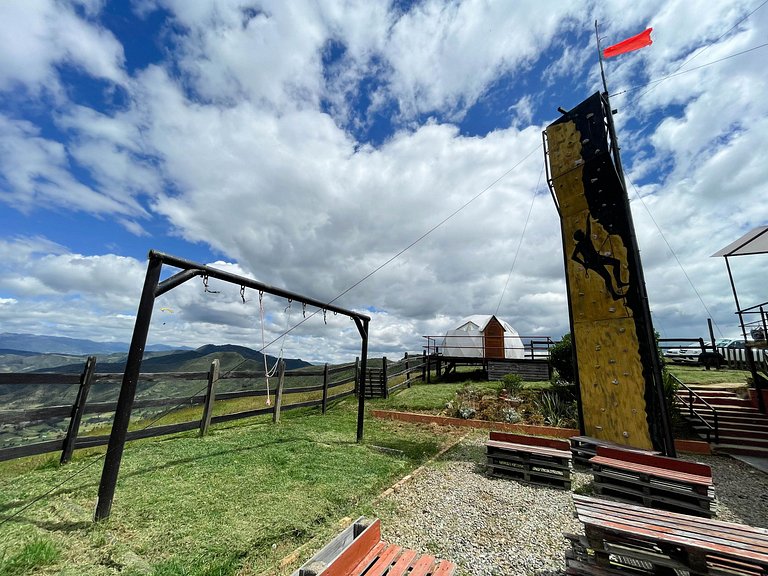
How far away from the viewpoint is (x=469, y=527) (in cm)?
457

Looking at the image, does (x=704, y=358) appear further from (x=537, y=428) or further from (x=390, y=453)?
(x=390, y=453)

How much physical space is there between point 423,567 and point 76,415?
665 cm

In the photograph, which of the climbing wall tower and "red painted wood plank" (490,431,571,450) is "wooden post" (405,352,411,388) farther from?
"red painted wood plank" (490,431,571,450)

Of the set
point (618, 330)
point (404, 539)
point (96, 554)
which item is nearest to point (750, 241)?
point (618, 330)

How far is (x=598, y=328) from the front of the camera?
831 cm

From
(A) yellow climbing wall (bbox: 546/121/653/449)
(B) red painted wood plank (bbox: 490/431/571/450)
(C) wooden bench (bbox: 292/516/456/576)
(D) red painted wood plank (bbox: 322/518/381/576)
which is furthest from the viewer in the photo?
(A) yellow climbing wall (bbox: 546/121/653/449)

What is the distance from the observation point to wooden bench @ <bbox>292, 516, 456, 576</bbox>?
2.63m

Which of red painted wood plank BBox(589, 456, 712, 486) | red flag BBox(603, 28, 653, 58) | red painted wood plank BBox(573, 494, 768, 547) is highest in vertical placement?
red flag BBox(603, 28, 653, 58)

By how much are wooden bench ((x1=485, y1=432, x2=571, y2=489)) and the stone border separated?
2784mm

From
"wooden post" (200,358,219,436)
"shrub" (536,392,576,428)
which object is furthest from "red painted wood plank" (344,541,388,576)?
"shrub" (536,392,576,428)

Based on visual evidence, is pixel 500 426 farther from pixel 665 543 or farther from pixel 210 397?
pixel 210 397

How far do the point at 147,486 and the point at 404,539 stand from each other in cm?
395

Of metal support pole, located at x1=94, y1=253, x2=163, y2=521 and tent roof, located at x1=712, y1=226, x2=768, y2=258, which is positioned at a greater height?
tent roof, located at x1=712, y1=226, x2=768, y2=258

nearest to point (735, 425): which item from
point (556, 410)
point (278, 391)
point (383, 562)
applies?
point (556, 410)
